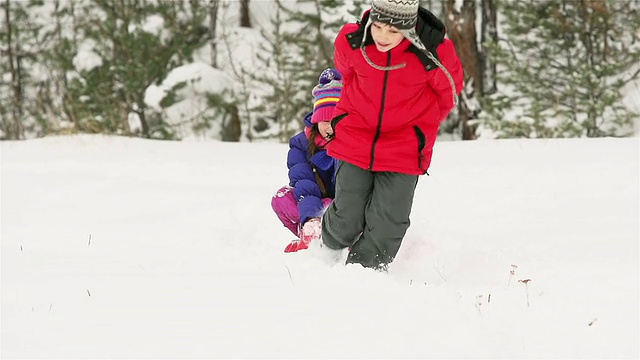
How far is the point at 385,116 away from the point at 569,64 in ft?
32.2

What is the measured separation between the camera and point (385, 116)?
2705mm

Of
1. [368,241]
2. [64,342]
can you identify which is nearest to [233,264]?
[368,241]

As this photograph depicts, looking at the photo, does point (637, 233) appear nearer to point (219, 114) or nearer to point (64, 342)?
point (64, 342)

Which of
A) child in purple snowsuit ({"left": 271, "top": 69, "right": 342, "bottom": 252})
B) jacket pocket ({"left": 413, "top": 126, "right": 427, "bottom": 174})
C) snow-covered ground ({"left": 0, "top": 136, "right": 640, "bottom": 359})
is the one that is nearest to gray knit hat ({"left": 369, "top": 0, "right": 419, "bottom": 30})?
jacket pocket ({"left": 413, "top": 126, "right": 427, "bottom": 174})

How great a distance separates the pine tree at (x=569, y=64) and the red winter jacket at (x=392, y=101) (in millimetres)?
6759

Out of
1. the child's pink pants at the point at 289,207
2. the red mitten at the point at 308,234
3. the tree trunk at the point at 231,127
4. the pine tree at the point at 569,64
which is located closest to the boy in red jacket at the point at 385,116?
the red mitten at the point at 308,234

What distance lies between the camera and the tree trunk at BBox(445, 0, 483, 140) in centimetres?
1082

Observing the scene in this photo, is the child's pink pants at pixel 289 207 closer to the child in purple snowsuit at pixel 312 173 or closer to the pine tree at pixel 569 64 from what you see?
the child in purple snowsuit at pixel 312 173

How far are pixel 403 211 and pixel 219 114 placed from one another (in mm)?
12224

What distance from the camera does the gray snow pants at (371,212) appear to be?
9.37 ft

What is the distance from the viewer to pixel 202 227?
3965 mm

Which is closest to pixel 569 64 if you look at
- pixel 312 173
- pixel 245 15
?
pixel 312 173

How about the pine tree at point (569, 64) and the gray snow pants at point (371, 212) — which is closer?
the gray snow pants at point (371, 212)

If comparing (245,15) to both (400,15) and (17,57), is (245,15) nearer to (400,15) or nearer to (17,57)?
(17,57)
